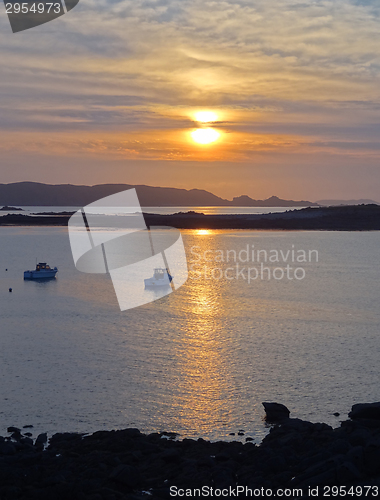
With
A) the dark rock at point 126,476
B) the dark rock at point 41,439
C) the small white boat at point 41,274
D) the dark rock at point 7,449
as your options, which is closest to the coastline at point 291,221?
the small white boat at point 41,274

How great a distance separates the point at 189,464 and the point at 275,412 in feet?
14.0

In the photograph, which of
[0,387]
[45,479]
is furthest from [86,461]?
[0,387]

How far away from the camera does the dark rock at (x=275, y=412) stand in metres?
15.3

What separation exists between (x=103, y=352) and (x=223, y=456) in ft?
37.6

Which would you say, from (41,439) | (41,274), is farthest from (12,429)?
(41,274)

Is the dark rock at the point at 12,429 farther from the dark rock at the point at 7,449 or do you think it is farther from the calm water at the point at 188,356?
the dark rock at the point at 7,449

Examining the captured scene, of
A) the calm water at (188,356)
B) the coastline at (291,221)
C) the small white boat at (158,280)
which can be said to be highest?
the calm water at (188,356)

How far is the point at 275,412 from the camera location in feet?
50.4

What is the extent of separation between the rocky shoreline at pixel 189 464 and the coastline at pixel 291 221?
372 ft

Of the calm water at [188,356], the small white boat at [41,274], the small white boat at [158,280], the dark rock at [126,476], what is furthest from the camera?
the small white boat at [41,274]

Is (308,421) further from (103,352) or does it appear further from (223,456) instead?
(103,352)

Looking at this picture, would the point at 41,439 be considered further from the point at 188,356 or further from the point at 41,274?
the point at 41,274

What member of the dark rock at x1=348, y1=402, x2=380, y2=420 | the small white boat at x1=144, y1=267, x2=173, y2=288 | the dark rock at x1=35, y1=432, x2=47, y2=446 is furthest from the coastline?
the dark rock at x1=35, y1=432, x2=47, y2=446

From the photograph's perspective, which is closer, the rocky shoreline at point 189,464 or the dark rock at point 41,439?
the rocky shoreline at point 189,464
